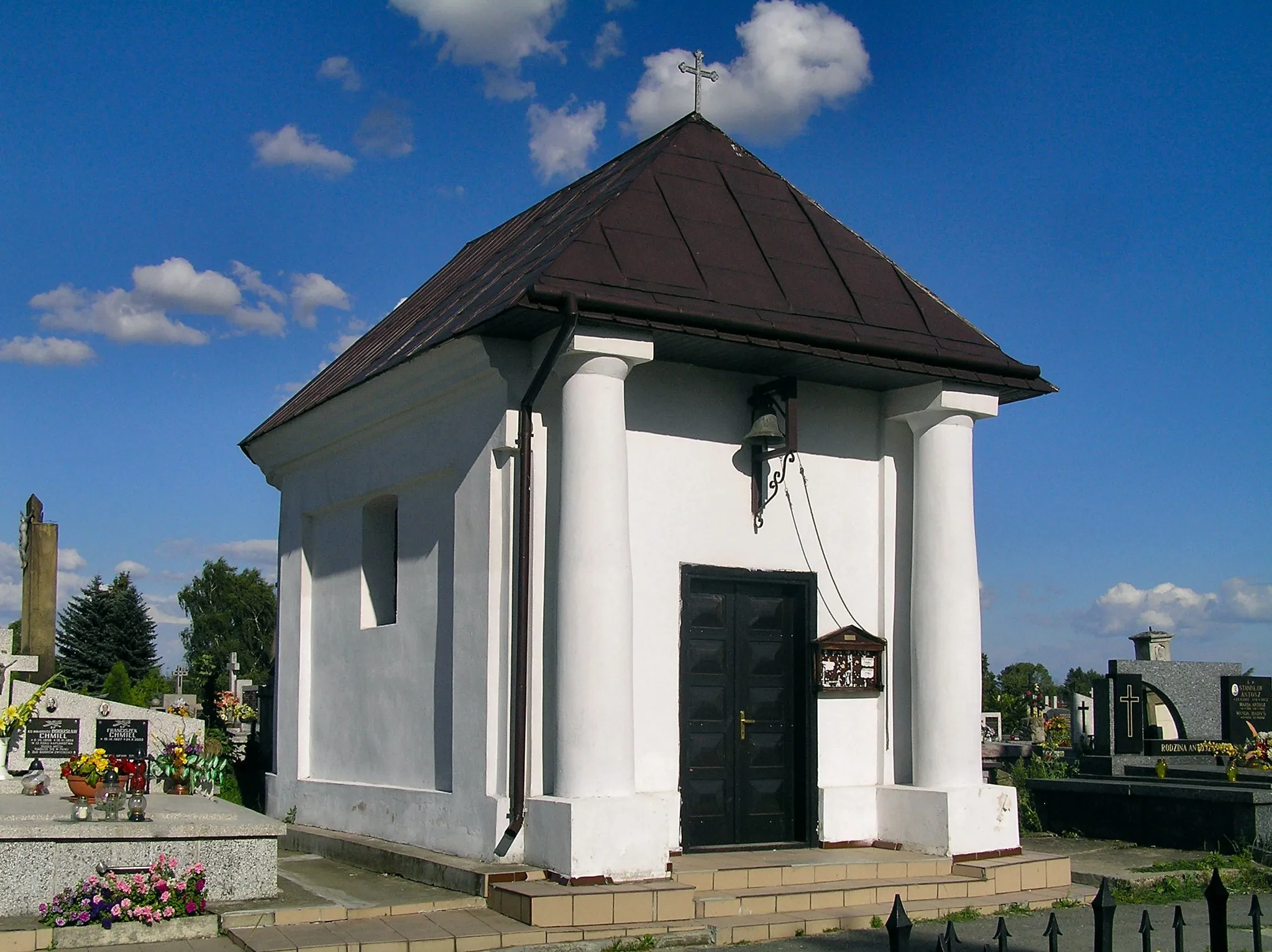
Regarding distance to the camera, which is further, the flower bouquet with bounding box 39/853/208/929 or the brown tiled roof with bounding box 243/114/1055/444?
the brown tiled roof with bounding box 243/114/1055/444

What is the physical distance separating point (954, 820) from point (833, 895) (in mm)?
1611

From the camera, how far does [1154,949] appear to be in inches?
313

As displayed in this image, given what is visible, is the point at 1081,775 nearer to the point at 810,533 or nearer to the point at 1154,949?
the point at 810,533

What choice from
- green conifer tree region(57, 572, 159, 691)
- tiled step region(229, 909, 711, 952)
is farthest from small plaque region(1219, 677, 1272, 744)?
green conifer tree region(57, 572, 159, 691)

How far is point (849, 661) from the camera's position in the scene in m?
10.8

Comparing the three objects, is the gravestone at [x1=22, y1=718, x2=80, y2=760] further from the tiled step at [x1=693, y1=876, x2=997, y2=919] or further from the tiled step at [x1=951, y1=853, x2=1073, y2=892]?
the tiled step at [x1=951, y1=853, x2=1073, y2=892]

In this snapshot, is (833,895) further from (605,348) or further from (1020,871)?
(605,348)

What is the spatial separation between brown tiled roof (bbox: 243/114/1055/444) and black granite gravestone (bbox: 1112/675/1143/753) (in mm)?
5943

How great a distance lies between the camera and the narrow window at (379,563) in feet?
40.9

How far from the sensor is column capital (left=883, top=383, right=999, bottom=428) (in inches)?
424

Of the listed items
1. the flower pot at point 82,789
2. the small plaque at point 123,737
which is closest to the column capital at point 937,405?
the flower pot at point 82,789

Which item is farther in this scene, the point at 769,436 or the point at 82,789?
the point at 769,436

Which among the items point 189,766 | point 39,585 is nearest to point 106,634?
point 39,585

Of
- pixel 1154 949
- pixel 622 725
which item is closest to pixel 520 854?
pixel 622 725
